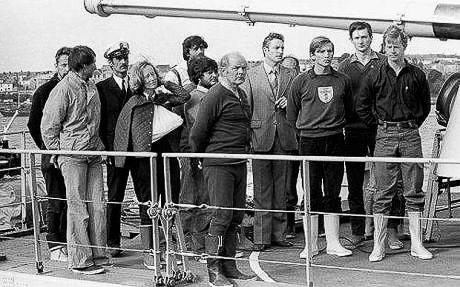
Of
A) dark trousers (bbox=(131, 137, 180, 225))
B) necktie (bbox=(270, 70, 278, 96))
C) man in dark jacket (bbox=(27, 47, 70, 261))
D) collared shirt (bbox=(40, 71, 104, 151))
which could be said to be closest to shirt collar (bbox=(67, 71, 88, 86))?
collared shirt (bbox=(40, 71, 104, 151))

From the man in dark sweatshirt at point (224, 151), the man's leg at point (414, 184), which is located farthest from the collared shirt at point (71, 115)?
the man's leg at point (414, 184)

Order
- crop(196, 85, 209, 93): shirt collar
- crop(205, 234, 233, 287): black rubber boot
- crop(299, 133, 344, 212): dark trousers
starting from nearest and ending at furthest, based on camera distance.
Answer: crop(205, 234, 233, 287): black rubber boot → crop(299, 133, 344, 212): dark trousers → crop(196, 85, 209, 93): shirt collar

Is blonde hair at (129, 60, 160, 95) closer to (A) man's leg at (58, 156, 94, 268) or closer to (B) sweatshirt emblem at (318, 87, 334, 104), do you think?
(A) man's leg at (58, 156, 94, 268)

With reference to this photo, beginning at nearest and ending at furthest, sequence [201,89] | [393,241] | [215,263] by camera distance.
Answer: [215,263] → [393,241] → [201,89]

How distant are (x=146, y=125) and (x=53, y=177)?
0.87 metres

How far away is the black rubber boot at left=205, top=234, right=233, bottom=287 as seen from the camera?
5.15 meters

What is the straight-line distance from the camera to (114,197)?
626cm

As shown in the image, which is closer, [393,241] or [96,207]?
[96,207]

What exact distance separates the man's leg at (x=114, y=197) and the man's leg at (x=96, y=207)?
0.29 metres

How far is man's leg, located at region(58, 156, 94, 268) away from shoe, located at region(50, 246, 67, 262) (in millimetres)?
609

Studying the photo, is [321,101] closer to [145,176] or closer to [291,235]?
[145,176]

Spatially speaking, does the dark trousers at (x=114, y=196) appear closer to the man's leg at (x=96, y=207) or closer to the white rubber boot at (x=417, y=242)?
the man's leg at (x=96, y=207)

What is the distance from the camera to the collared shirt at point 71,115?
557cm

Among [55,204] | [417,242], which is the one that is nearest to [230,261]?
[417,242]
